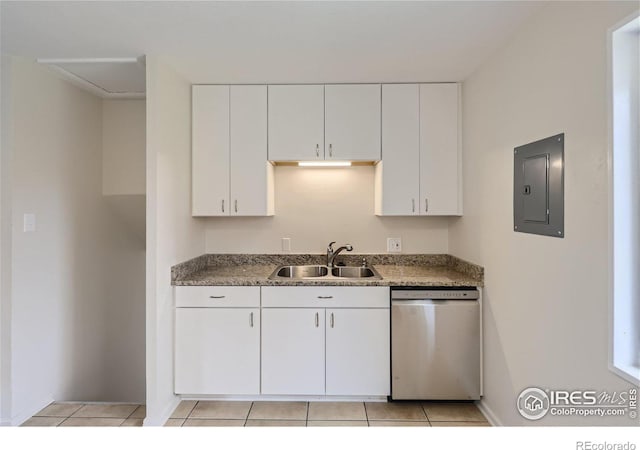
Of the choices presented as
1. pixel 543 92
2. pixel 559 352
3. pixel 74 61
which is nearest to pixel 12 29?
pixel 74 61

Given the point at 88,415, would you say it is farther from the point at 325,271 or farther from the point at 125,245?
the point at 325,271

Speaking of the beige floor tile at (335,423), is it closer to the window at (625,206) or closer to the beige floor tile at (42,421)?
the window at (625,206)

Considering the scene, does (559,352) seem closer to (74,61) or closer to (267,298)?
(267,298)

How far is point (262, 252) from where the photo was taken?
3291 millimetres

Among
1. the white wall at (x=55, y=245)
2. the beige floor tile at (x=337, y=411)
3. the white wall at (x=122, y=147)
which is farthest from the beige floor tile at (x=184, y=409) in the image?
the white wall at (x=122, y=147)

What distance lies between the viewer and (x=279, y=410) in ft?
8.32

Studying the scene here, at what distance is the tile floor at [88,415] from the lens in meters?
2.41

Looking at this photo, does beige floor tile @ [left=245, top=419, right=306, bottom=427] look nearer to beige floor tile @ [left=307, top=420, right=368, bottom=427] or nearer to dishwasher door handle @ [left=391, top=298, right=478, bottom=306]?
beige floor tile @ [left=307, top=420, right=368, bottom=427]

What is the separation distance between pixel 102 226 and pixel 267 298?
1752 mm

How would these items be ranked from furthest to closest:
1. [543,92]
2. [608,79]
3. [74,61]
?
[74,61] < [543,92] < [608,79]

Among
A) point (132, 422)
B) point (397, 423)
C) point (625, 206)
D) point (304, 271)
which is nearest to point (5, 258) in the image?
point (132, 422)

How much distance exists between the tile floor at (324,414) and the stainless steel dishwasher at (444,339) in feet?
0.35

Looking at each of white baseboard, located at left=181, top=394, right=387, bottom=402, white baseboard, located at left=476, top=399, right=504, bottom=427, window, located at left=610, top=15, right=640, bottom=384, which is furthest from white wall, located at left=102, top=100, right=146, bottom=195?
window, located at left=610, top=15, right=640, bottom=384

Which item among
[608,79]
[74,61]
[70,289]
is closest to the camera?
[608,79]
